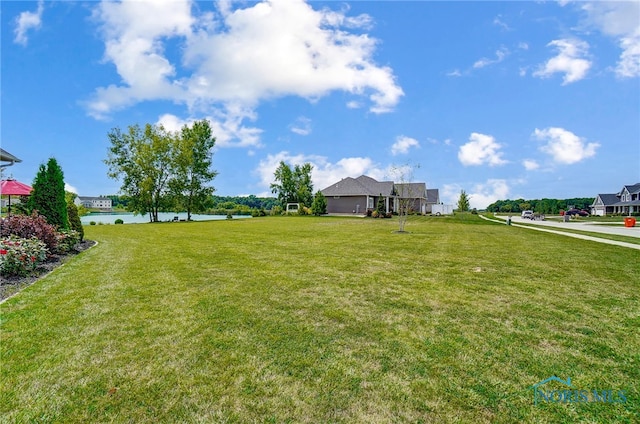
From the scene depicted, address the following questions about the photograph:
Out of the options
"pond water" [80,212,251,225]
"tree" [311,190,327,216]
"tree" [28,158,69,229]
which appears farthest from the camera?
"tree" [311,190,327,216]

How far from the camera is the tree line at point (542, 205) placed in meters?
57.4

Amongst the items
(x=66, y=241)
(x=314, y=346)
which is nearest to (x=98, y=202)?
(x=66, y=241)

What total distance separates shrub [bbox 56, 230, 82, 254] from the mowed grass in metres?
2.90

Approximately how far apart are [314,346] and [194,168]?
118 ft

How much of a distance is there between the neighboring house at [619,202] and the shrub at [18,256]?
63.8 meters

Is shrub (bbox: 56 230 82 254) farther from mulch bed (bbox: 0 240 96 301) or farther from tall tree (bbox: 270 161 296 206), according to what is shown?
tall tree (bbox: 270 161 296 206)

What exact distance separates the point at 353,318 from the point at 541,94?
17133 millimetres

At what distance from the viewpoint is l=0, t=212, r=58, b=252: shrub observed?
764 centimetres

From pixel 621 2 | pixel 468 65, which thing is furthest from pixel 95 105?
pixel 621 2

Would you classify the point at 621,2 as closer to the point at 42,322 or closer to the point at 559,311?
the point at 559,311

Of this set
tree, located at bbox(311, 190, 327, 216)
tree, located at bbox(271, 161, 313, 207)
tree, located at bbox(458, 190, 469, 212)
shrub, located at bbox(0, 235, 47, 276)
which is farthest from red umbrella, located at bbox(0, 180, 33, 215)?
tree, located at bbox(458, 190, 469, 212)

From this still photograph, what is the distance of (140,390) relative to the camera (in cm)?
245

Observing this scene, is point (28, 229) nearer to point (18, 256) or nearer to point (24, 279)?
point (18, 256)

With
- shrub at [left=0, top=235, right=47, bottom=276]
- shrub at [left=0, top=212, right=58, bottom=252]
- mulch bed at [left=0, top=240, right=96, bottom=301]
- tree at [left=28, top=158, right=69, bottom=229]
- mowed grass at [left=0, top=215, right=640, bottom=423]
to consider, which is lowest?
mowed grass at [left=0, top=215, right=640, bottom=423]
